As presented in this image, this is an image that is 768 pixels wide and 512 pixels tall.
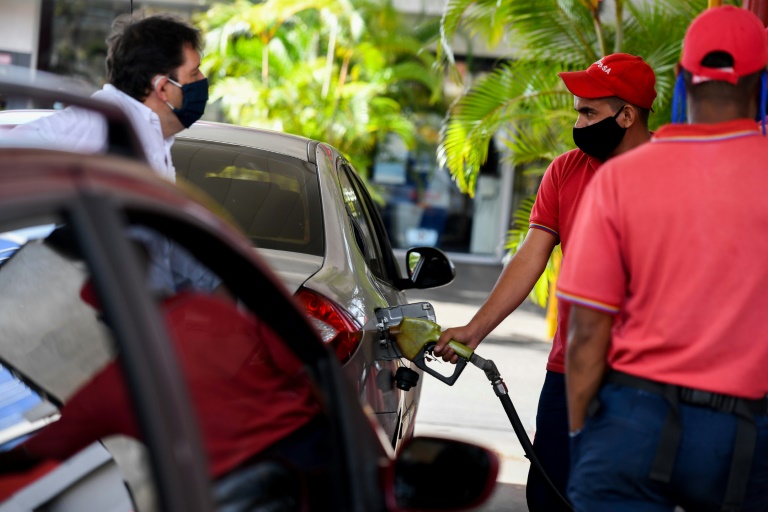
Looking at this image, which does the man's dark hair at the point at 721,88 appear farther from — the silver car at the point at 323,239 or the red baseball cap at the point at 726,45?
the silver car at the point at 323,239

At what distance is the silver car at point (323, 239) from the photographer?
3.73 meters

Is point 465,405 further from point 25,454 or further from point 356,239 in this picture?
point 25,454

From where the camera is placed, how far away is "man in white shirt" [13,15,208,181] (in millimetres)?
3537

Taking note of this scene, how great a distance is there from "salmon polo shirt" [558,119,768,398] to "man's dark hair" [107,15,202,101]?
1.71m

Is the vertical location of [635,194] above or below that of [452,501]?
above

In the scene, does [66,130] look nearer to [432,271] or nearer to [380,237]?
[432,271]

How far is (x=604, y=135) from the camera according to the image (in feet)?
12.0

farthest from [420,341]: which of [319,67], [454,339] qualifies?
[319,67]

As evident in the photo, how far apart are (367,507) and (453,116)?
6527mm

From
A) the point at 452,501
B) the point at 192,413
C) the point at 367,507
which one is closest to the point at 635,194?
the point at 452,501

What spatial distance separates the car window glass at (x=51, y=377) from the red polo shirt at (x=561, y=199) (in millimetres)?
1527

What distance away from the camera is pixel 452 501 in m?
2.16

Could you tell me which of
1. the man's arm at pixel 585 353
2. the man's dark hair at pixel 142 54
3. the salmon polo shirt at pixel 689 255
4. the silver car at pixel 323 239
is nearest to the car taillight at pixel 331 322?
the silver car at pixel 323 239

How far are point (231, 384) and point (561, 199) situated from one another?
1.84 meters
